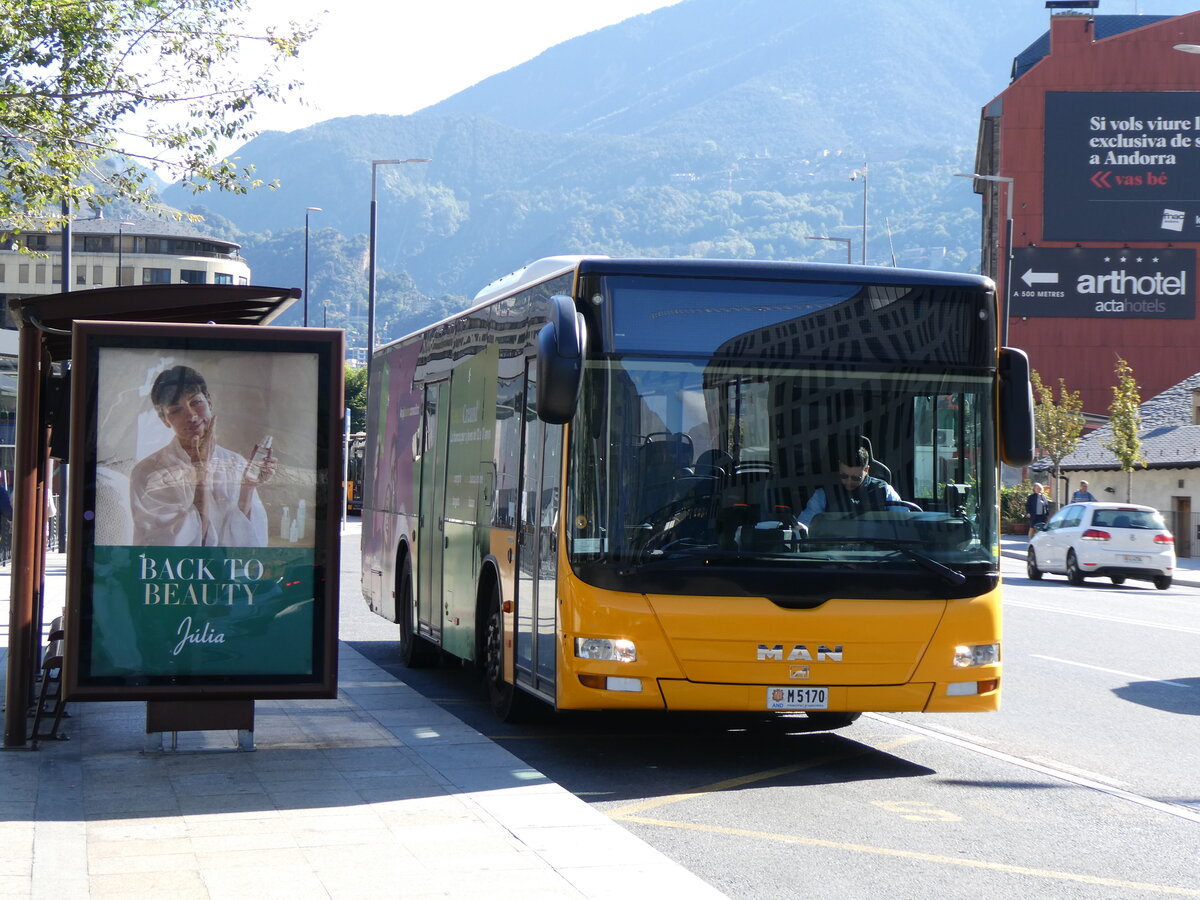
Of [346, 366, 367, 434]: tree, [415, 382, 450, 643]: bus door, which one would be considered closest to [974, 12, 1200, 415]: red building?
[346, 366, 367, 434]: tree

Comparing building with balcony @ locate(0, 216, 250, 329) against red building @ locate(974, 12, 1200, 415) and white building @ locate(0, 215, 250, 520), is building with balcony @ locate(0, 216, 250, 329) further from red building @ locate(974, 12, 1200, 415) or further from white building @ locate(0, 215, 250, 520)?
red building @ locate(974, 12, 1200, 415)

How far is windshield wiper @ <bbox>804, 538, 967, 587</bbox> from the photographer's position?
30.3 feet

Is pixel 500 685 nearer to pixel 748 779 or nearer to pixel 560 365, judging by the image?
pixel 748 779

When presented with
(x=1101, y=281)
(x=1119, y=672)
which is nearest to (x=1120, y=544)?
(x=1119, y=672)

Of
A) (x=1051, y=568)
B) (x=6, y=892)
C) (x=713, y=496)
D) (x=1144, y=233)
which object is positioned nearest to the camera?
(x=6, y=892)

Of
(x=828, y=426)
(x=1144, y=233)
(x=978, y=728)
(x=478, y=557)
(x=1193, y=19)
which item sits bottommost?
(x=978, y=728)

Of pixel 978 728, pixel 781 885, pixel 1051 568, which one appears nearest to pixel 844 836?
pixel 781 885

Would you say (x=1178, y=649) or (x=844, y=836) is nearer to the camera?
(x=844, y=836)

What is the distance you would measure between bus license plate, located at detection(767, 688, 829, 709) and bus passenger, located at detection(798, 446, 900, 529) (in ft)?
3.00

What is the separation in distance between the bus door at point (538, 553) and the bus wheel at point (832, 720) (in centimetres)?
244

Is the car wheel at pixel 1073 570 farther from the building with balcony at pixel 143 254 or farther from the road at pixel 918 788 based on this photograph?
the building with balcony at pixel 143 254

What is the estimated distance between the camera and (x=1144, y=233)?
71938 millimetres

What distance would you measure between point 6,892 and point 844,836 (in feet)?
12.2

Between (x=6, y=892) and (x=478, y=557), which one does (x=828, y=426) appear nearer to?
(x=478, y=557)
